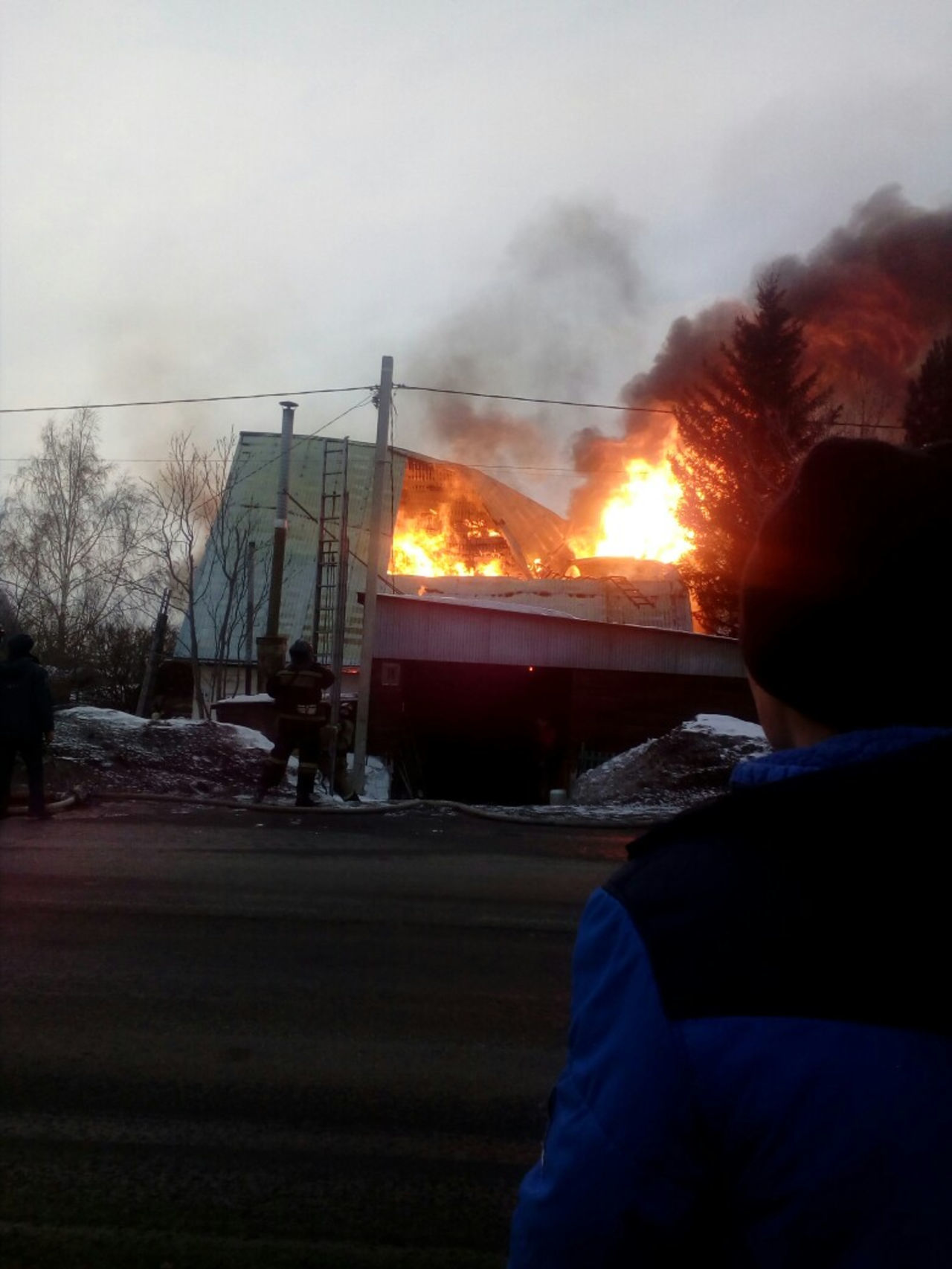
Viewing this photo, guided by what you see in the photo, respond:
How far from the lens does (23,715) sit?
429 inches

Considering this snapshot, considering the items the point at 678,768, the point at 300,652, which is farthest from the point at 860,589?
the point at 678,768

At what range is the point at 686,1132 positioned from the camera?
1.04 meters

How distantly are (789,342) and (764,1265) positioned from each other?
111ft

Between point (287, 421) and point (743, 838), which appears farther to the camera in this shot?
point (287, 421)

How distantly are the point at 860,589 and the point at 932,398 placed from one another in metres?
30.1

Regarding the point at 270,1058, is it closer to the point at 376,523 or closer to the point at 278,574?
the point at 376,523

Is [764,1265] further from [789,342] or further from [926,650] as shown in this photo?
[789,342]

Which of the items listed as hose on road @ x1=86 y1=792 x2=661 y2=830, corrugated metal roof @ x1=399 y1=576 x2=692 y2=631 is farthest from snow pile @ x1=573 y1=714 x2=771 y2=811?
corrugated metal roof @ x1=399 y1=576 x2=692 y2=631

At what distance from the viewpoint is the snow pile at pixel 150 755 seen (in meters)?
14.0

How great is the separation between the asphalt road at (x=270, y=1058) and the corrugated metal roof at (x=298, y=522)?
26.6 m

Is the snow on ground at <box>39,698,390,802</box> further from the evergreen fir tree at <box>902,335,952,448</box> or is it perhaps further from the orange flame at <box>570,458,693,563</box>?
the orange flame at <box>570,458,693,563</box>

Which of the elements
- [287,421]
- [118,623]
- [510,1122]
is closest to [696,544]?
[287,421]

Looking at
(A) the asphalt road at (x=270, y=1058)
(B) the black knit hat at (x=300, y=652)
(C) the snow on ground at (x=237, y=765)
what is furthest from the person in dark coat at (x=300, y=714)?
(A) the asphalt road at (x=270, y=1058)

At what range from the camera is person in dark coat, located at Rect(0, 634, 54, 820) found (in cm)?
1086
